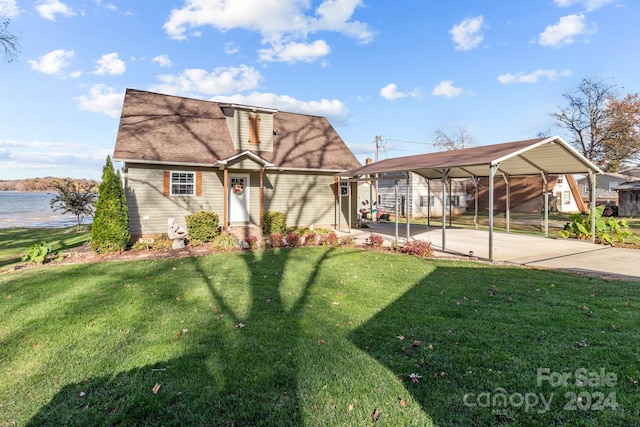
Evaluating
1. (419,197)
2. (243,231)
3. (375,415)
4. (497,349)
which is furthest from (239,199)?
(419,197)

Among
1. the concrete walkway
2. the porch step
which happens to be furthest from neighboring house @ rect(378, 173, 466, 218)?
the porch step

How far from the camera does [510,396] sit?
2.76 m

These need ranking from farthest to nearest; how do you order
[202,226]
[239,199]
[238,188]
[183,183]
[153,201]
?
[239,199]
[238,188]
[183,183]
[153,201]
[202,226]

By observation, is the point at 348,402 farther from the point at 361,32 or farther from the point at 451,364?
the point at 361,32

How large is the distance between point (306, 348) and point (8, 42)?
19.5m

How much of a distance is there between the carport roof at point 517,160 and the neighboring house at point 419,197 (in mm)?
11006

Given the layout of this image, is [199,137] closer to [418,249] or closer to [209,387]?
[418,249]

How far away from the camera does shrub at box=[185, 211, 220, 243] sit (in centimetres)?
1152

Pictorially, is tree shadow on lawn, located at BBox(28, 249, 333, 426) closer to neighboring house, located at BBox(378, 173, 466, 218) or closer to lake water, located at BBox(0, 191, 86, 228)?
lake water, located at BBox(0, 191, 86, 228)

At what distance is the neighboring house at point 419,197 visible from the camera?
1063 inches

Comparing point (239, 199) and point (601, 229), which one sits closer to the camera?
point (601, 229)

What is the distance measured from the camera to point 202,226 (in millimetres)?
11617

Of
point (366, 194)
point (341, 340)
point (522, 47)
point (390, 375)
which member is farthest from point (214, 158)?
point (366, 194)

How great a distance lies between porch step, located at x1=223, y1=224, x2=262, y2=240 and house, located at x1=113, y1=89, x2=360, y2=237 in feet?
0.26
